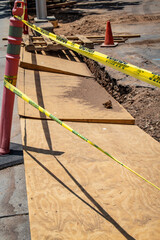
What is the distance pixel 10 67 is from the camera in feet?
10.4

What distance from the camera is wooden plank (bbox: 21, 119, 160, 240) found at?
214 cm

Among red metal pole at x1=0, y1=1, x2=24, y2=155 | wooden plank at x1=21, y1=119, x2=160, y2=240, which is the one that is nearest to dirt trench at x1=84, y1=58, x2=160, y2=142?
wooden plank at x1=21, y1=119, x2=160, y2=240

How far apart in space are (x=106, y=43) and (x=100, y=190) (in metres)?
6.95

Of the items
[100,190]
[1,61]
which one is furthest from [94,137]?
[1,61]

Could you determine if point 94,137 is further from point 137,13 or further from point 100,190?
point 137,13

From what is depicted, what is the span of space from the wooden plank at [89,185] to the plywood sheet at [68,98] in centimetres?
38

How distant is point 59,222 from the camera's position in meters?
2.18

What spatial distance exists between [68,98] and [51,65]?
1.82 m

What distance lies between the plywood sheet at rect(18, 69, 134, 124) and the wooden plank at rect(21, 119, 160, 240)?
0.38m

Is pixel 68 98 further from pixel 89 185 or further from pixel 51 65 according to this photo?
pixel 89 185

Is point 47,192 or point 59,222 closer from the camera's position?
point 59,222

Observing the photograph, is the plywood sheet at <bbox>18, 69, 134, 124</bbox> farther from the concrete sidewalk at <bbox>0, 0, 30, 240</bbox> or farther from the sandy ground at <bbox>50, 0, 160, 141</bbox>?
the concrete sidewalk at <bbox>0, 0, 30, 240</bbox>

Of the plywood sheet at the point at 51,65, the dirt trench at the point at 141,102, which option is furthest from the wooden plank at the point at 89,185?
the plywood sheet at the point at 51,65

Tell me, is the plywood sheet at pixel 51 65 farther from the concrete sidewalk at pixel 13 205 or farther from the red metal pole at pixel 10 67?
the concrete sidewalk at pixel 13 205
